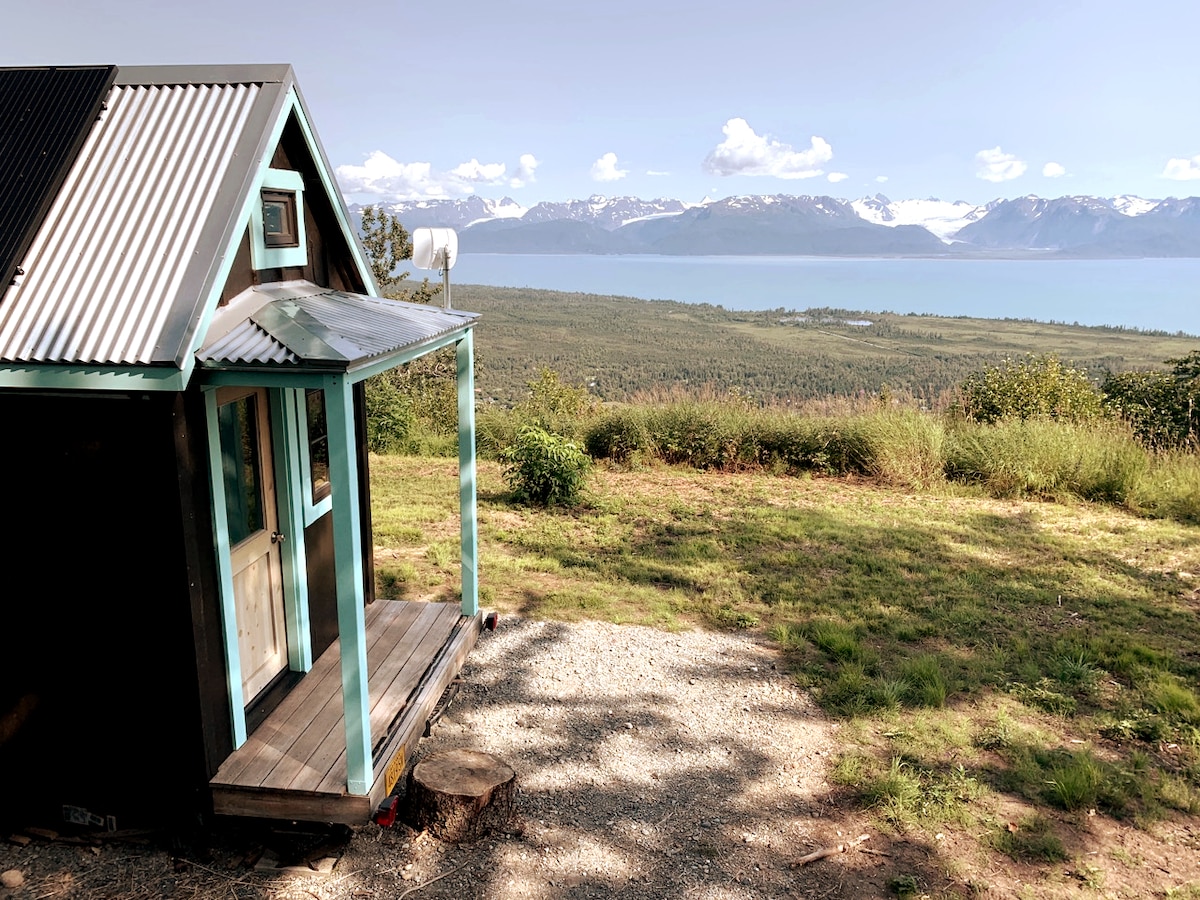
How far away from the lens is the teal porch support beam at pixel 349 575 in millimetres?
→ 3174

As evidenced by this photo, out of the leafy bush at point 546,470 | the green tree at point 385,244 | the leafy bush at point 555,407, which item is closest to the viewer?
the leafy bush at point 546,470

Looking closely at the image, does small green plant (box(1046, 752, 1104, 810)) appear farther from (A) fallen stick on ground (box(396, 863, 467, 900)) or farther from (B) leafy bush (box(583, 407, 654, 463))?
(B) leafy bush (box(583, 407, 654, 463))

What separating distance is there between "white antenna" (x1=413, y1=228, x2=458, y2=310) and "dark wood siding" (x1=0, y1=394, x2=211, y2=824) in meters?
2.42

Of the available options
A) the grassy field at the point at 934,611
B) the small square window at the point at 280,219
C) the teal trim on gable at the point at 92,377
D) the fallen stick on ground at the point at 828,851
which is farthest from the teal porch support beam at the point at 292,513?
the fallen stick on ground at the point at 828,851

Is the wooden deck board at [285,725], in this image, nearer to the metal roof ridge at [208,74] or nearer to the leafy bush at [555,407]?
the metal roof ridge at [208,74]

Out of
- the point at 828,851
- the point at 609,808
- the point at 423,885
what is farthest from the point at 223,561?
the point at 828,851

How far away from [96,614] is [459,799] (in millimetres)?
1782

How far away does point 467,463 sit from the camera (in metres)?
5.43

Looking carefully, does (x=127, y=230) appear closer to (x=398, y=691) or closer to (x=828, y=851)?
(x=398, y=691)

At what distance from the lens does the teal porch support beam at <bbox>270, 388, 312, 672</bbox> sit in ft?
14.1

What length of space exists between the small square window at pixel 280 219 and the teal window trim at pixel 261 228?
0.07 ft

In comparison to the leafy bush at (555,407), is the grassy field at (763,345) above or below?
below

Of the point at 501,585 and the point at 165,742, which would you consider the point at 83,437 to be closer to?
the point at 165,742

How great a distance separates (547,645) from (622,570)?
1.87 meters
